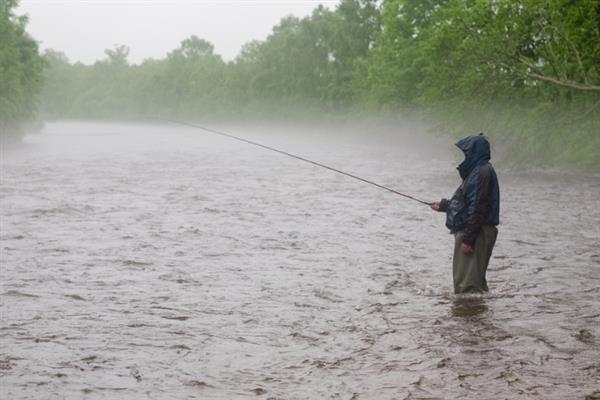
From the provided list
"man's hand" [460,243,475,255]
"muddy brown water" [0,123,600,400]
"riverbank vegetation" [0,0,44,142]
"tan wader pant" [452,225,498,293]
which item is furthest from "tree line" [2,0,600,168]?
"man's hand" [460,243,475,255]

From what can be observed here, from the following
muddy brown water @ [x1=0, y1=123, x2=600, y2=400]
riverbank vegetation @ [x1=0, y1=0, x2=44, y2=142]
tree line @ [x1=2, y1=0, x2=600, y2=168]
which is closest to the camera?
muddy brown water @ [x1=0, y1=123, x2=600, y2=400]

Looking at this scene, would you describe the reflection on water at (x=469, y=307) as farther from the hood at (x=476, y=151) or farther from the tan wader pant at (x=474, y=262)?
the hood at (x=476, y=151)

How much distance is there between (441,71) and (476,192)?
26.6 m

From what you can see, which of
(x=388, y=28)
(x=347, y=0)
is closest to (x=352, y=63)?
(x=347, y=0)

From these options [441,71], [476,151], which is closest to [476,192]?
[476,151]

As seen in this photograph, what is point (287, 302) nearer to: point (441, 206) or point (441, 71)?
point (441, 206)

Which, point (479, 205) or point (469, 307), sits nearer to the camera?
point (479, 205)

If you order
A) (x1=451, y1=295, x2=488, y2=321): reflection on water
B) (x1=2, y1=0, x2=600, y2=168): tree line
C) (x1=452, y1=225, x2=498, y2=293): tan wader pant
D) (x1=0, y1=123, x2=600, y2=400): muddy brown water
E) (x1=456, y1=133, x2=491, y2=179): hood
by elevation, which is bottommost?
(x1=0, y1=123, x2=600, y2=400): muddy brown water

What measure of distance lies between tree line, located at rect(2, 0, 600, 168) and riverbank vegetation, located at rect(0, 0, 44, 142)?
174cm

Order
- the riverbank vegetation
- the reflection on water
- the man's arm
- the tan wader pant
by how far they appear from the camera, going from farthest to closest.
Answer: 1. the riverbank vegetation
2. the man's arm
3. the tan wader pant
4. the reflection on water

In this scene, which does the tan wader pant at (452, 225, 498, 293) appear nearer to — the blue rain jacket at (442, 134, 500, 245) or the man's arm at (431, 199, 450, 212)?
the blue rain jacket at (442, 134, 500, 245)

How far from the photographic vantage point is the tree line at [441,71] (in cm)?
2911

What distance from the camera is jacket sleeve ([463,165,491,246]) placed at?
920 cm

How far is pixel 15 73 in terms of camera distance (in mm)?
52438
